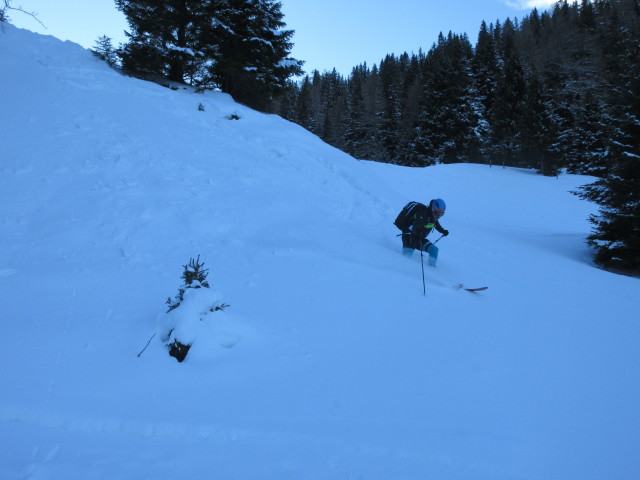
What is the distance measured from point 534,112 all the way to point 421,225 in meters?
28.8

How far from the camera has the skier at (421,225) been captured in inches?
268

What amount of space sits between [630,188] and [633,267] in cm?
242

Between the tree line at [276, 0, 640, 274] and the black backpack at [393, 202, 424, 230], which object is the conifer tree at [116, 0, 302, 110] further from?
the black backpack at [393, 202, 424, 230]

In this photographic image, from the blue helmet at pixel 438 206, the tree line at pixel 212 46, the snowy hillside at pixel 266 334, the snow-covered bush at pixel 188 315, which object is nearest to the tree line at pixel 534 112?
the tree line at pixel 212 46

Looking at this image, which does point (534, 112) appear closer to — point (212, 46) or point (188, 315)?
point (212, 46)

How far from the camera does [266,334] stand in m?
3.83

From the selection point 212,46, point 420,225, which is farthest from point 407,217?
point 212,46

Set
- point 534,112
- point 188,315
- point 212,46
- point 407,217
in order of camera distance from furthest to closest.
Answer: point 534,112 < point 212,46 < point 407,217 < point 188,315

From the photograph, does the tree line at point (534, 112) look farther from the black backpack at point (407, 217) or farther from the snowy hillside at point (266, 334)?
the black backpack at point (407, 217)

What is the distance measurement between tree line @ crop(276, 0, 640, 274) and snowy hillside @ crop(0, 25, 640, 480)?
406cm

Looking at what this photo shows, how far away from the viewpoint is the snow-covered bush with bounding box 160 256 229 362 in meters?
3.33

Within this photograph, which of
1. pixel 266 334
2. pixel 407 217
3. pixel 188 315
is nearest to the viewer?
pixel 188 315

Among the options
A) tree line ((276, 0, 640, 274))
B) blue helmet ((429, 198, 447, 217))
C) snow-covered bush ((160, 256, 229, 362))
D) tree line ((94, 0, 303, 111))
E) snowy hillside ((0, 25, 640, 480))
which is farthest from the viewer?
tree line ((94, 0, 303, 111))

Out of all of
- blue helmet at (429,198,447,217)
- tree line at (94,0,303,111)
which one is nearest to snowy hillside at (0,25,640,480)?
blue helmet at (429,198,447,217)
